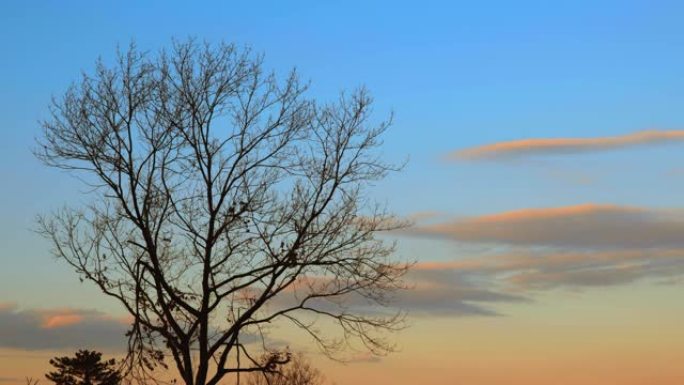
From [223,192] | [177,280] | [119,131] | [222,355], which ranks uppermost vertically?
[119,131]

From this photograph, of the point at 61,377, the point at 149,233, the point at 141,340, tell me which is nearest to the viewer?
the point at 141,340

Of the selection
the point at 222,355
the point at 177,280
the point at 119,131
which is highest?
the point at 119,131

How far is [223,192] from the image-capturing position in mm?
27594

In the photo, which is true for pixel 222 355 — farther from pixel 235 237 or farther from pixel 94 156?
pixel 94 156

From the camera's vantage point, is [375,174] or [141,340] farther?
[375,174]

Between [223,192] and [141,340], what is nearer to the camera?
[141,340]

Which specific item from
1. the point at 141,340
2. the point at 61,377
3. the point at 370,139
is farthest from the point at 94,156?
the point at 61,377

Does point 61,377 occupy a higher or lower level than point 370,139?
lower

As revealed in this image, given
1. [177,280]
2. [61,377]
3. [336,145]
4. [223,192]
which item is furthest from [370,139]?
[61,377]

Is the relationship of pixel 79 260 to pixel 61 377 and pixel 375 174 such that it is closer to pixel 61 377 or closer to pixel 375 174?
pixel 375 174

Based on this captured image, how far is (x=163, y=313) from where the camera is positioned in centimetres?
2731

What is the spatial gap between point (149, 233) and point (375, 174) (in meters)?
5.78

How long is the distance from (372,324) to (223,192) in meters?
4.90

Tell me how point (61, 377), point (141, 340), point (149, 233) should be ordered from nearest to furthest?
point (141, 340) → point (149, 233) → point (61, 377)
